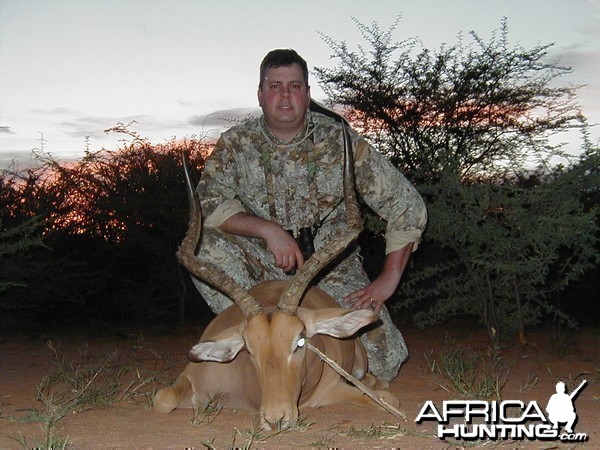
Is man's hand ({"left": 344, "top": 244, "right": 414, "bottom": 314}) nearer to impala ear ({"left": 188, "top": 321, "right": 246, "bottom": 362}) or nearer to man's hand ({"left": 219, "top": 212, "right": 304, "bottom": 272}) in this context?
man's hand ({"left": 219, "top": 212, "right": 304, "bottom": 272})

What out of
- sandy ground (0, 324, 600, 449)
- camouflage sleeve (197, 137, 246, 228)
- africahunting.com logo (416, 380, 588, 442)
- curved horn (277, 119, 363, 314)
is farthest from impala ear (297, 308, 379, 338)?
camouflage sleeve (197, 137, 246, 228)

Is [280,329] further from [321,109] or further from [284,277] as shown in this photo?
[321,109]

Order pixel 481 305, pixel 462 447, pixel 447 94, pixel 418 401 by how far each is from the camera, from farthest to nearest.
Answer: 1. pixel 447 94
2. pixel 481 305
3. pixel 418 401
4. pixel 462 447

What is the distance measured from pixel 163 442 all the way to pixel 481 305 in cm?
444

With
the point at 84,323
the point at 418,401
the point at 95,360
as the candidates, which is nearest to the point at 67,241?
the point at 84,323

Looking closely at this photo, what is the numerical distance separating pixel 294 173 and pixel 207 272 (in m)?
1.56

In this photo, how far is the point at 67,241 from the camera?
477 inches

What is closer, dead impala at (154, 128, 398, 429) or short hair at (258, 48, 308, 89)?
dead impala at (154, 128, 398, 429)

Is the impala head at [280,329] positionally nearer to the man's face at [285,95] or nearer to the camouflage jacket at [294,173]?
the camouflage jacket at [294,173]

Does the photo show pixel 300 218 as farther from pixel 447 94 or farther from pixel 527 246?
pixel 447 94

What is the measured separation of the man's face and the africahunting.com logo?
7.70ft

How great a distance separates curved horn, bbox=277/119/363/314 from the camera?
14.0 feet

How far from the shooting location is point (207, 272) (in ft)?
14.8

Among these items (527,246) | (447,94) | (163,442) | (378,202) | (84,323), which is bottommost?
(84,323)
